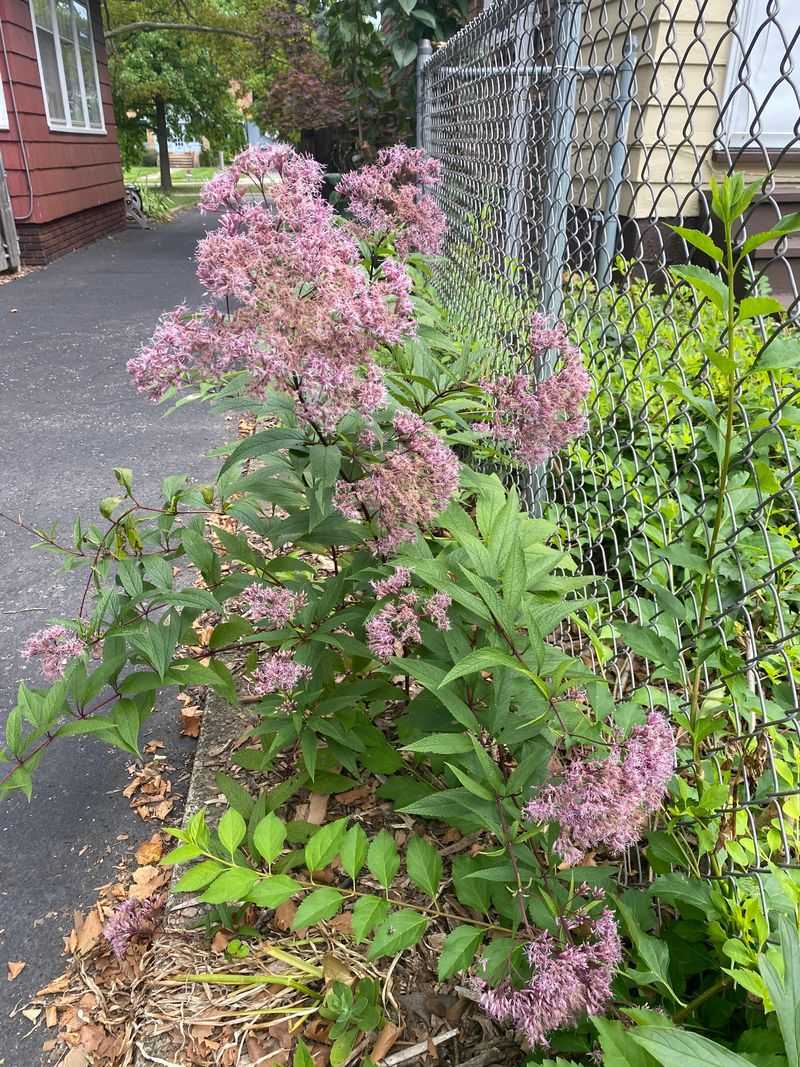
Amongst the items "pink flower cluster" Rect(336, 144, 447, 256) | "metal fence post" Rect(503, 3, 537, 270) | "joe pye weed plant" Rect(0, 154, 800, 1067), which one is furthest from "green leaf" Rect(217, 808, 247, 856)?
"metal fence post" Rect(503, 3, 537, 270)

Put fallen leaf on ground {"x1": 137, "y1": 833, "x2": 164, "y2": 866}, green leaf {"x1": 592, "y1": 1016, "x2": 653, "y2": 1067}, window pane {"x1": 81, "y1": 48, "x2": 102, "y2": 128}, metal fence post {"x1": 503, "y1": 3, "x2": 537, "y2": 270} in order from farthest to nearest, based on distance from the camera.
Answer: window pane {"x1": 81, "y1": 48, "x2": 102, "y2": 128} → metal fence post {"x1": 503, "y1": 3, "x2": 537, "y2": 270} → fallen leaf on ground {"x1": 137, "y1": 833, "x2": 164, "y2": 866} → green leaf {"x1": 592, "y1": 1016, "x2": 653, "y2": 1067}

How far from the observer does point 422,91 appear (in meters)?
7.07

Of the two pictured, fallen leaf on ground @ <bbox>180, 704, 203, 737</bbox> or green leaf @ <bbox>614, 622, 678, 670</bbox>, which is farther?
fallen leaf on ground @ <bbox>180, 704, 203, 737</bbox>

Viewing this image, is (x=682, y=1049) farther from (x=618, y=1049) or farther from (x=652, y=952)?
(x=652, y=952)

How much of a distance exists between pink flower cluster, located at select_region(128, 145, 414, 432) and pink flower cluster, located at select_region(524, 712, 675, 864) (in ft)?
2.55

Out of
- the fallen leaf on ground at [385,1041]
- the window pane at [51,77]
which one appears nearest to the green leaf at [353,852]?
the fallen leaf on ground at [385,1041]

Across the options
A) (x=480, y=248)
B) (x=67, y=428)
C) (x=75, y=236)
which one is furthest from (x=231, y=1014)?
(x=75, y=236)

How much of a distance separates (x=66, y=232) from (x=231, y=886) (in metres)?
13.6

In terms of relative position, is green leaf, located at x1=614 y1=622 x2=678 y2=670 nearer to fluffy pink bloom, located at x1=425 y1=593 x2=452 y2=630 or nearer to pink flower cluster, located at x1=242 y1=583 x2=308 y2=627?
fluffy pink bloom, located at x1=425 y1=593 x2=452 y2=630

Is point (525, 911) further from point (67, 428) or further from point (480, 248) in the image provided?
point (67, 428)

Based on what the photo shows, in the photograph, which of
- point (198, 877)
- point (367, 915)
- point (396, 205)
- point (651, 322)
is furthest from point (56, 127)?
point (367, 915)

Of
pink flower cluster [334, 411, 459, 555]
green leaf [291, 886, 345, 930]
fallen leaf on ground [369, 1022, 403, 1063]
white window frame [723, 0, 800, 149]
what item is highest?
white window frame [723, 0, 800, 149]

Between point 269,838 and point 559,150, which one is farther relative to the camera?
point 559,150

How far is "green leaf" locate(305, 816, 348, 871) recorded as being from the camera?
1626 millimetres
